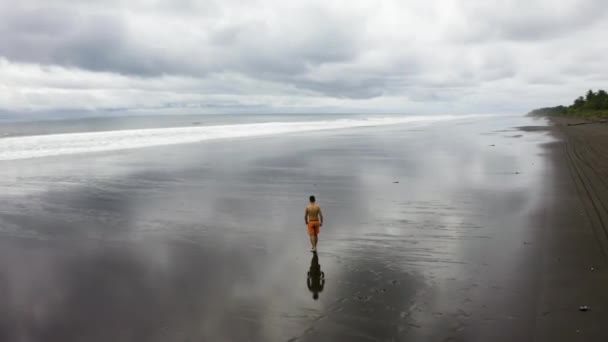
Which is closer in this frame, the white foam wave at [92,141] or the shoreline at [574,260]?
the shoreline at [574,260]

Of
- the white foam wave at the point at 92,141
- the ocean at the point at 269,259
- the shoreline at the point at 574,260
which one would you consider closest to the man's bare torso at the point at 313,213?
the ocean at the point at 269,259

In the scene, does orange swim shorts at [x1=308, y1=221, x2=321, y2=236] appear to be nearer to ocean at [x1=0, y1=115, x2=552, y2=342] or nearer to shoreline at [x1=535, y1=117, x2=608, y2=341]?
ocean at [x1=0, y1=115, x2=552, y2=342]

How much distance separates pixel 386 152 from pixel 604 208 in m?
22.0

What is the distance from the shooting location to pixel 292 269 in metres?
11.2

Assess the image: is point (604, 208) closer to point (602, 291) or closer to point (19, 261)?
point (602, 291)

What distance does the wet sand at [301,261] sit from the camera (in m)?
8.32

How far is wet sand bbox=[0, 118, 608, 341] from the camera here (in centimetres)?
832

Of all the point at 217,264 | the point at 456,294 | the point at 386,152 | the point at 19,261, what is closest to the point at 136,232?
the point at 19,261

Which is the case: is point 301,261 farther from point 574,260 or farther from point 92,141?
point 92,141

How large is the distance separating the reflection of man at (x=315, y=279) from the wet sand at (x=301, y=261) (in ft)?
0.18

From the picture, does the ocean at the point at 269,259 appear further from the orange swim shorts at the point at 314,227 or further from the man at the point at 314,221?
the orange swim shorts at the point at 314,227

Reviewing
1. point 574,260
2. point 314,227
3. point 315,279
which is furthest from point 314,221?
point 574,260

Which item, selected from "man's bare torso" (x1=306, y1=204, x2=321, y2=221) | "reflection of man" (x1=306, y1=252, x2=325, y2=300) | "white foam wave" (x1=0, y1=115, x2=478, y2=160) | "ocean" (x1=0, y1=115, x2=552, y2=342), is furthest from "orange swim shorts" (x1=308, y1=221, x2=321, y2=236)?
"white foam wave" (x1=0, y1=115, x2=478, y2=160)

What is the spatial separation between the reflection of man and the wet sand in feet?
0.18
